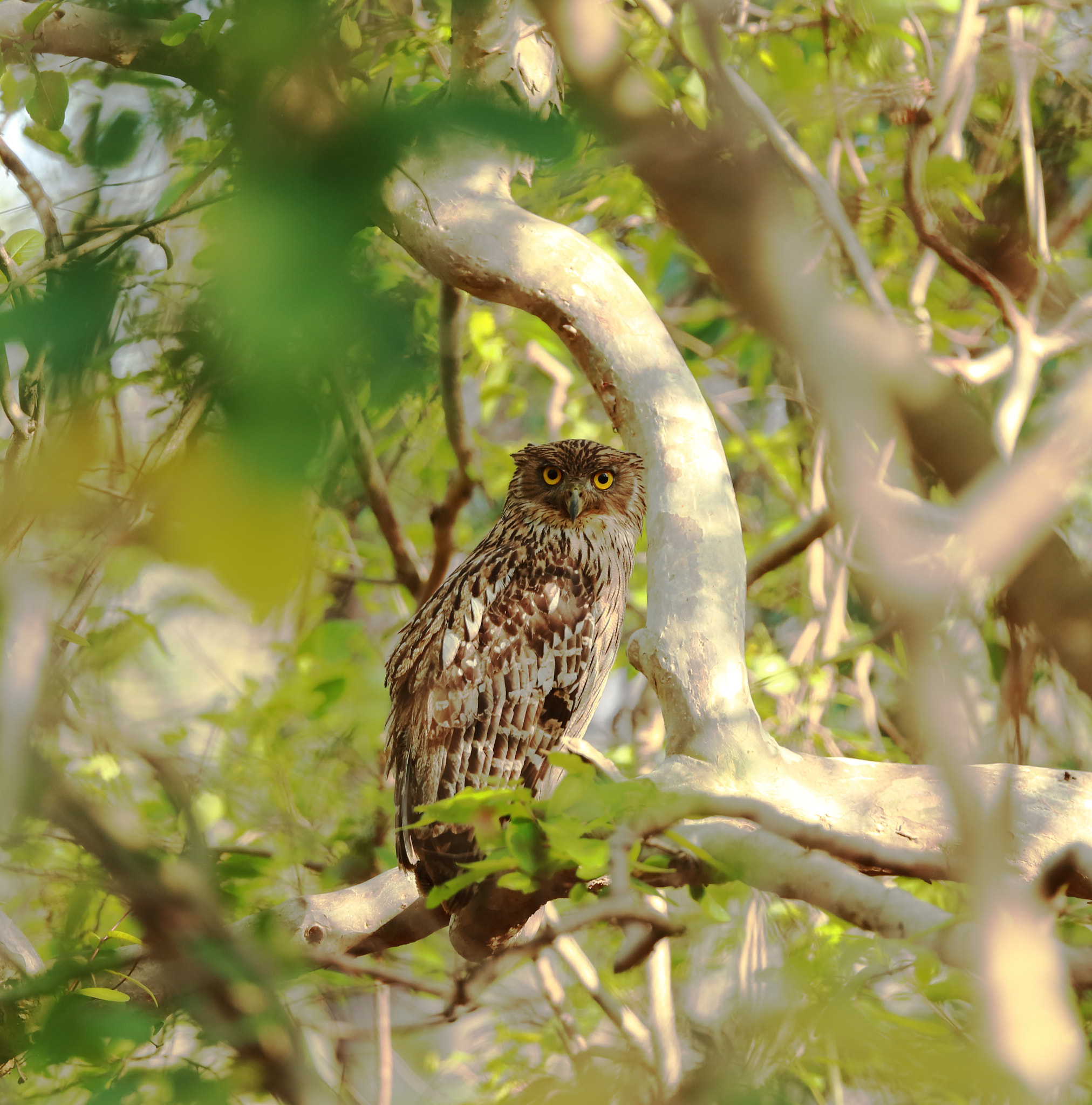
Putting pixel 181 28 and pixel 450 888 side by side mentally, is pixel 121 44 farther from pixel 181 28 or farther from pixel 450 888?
pixel 450 888

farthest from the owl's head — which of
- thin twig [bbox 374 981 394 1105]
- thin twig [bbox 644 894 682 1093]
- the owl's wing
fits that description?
thin twig [bbox 374 981 394 1105]

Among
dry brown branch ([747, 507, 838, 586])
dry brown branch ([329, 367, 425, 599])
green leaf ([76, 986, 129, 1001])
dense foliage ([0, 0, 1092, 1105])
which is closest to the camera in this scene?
dense foliage ([0, 0, 1092, 1105])

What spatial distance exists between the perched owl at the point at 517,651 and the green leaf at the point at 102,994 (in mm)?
1357

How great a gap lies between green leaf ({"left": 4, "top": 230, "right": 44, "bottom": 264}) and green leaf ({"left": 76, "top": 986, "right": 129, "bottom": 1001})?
374 millimetres

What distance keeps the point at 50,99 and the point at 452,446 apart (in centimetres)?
220

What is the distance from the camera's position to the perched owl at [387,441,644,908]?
106 inches

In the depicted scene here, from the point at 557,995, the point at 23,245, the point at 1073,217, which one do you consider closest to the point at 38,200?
the point at 23,245

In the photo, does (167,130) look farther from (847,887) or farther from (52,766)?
(847,887)

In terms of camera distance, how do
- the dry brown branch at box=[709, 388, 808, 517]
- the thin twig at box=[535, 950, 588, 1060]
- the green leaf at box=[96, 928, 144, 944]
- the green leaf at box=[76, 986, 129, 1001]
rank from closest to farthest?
the green leaf at box=[76, 986, 129, 1001] < the green leaf at box=[96, 928, 144, 944] < the thin twig at box=[535, 950, 588, 1060] < the dry brown branch at box=[709, 388, 808, 517]

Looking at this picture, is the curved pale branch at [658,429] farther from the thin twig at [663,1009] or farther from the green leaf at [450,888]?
the thin twig at [663,1009]

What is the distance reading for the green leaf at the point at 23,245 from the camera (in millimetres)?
1291

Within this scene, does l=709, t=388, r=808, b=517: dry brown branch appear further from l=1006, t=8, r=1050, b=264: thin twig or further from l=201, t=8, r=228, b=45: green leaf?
l=201, t=8, r=228, b=45: green leaf

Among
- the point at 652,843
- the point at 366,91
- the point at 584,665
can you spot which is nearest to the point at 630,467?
the point at 584,665

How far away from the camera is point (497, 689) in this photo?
2719mm
